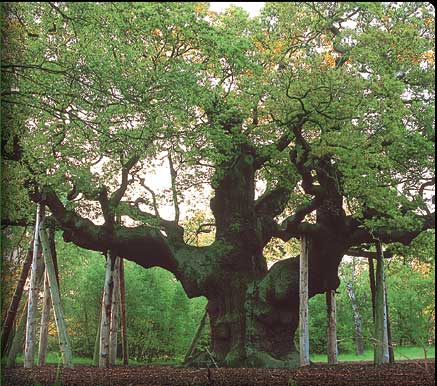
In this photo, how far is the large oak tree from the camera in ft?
14.6

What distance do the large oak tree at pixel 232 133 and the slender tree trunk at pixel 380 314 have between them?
549 millimetres

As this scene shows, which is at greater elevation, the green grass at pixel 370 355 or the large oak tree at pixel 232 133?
the large oak tree at pixel 232 133

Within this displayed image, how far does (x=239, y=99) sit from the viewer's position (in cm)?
752

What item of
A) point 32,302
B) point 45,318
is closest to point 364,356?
point 32,302

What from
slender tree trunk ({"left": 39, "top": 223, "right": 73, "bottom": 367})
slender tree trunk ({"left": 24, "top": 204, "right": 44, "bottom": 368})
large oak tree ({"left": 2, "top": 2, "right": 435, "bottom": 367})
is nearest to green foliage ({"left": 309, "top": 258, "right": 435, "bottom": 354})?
large oak tree ({"left": 2, "top": 2, "right": 435, "bottom": 367})

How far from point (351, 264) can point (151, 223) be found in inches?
155

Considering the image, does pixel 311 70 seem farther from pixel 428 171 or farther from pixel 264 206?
pixel 264 206

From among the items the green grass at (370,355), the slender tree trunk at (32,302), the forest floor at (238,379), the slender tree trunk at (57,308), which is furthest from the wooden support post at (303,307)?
the slender tree trunk at (32,302)

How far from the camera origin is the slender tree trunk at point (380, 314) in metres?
6.65

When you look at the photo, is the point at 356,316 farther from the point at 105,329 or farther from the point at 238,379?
the point at 238,379

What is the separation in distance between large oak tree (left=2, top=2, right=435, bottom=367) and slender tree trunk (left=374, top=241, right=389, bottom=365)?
1.80 feet

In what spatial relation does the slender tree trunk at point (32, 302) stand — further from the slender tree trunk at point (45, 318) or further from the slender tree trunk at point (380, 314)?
the slender tree trunk at point (380, 314)

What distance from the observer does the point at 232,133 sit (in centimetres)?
858

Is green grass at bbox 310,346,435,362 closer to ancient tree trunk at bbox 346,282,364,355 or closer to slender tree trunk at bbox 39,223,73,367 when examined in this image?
ancient tree trunk at bbox 346,282,364,355
